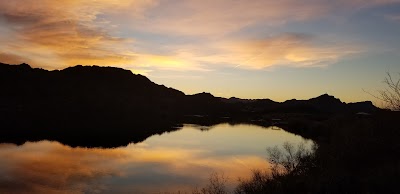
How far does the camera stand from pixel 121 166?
48.8m

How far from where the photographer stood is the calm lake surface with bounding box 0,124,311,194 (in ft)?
117

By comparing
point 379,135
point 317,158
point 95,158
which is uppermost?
point 379,135

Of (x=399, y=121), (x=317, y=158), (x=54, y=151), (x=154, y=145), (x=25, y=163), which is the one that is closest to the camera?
(x=399, y=121)

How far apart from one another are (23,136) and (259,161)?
49753 mm

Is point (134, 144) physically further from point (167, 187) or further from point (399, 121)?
point (399, 121)

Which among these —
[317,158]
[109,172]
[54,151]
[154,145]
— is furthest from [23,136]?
[317,158]

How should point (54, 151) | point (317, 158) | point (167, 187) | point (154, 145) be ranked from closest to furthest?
point (317, 158)
point (167, 187)
point (54, 151)
point (154, 145)

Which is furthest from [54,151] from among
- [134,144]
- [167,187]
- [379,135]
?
[379,135]

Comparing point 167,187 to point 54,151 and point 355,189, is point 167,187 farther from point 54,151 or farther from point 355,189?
point 54,151

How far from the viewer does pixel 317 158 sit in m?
31.3

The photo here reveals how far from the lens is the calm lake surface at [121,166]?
35.7 m

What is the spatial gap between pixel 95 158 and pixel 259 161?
23238 mm

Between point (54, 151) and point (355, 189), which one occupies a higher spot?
point (355, 189)

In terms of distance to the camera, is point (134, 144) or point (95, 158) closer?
point (95, 158)
